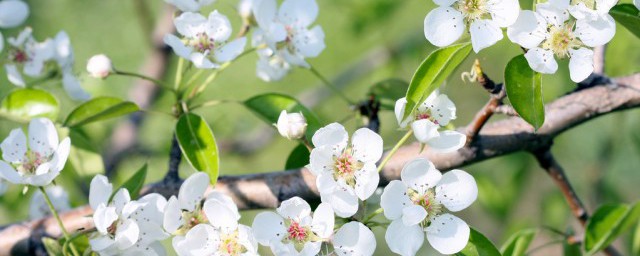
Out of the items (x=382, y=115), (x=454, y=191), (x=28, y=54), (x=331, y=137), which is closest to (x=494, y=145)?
(x=454, y=191)

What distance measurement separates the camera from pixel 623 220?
1.08 m

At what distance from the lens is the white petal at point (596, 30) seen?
2.88 feet

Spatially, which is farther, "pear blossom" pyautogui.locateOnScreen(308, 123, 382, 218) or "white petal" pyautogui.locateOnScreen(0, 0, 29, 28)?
"white petal" pyautogui.locateOnScreen(0, 0, 29, 28)

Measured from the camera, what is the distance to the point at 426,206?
3.02 ft

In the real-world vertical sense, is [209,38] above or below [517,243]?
A: above

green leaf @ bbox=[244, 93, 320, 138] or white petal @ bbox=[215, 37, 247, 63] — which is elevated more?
white petal @ bbox=[215, 37, 247, 63]

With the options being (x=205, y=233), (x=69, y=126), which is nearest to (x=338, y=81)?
(x=69, y=126)

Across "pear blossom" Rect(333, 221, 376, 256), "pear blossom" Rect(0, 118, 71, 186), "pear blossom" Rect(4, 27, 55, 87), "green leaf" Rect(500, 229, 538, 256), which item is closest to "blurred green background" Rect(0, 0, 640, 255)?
"pear blossom" Rect(4, 27, 55, 87)

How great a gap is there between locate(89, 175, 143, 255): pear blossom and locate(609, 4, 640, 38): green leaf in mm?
A: 550

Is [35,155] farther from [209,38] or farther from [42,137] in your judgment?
[209,38]

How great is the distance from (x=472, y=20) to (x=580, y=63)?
0.12 meters

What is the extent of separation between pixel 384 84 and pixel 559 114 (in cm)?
27

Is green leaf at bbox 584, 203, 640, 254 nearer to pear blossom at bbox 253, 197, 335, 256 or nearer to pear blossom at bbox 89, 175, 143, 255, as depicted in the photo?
pear blossom at bbox 253, 197, 335, 256

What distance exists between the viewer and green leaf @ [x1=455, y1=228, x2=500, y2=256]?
3.05 feet
